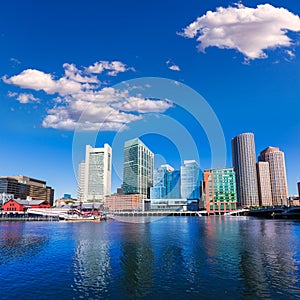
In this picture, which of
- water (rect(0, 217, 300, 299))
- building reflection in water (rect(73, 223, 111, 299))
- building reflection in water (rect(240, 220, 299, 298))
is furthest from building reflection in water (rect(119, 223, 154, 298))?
building reflection in water (rect(240, 220, 299, 298))

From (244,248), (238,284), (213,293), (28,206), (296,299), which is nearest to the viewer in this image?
(296,299)

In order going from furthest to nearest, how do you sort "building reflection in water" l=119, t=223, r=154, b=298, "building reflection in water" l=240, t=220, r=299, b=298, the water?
1. "building reflection in water" l=119, t=223, r=154, b=298
2. "building reflection in water" l=240, t=220, r=299, b=298
3. the water

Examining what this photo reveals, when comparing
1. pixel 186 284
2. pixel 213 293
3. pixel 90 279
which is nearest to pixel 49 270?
pixel 90 279

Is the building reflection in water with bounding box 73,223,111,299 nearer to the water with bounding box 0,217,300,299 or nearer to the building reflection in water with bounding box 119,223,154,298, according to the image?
the water with bounding box 0,217,300,299

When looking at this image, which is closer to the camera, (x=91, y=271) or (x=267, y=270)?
(x=267, y=270)

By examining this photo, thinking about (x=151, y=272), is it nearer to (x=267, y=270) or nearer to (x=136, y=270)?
(x=136, y=270)

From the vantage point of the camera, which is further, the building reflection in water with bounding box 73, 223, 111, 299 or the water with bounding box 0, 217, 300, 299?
the building reflection in water with bounding box 73, 223, 111, 299

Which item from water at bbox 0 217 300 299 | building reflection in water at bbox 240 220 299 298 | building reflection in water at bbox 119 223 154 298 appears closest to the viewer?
water at bbox 0 217 300 299

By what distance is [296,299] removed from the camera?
25.0m

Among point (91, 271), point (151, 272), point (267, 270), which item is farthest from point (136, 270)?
point (267, 270)

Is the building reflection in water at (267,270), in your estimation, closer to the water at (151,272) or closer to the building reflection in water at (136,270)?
the water at (151,272)

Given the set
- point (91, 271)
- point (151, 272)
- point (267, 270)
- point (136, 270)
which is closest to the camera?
point (151, 272)

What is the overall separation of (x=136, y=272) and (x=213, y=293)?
431 inches

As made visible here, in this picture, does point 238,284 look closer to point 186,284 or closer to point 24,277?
point 186,284
